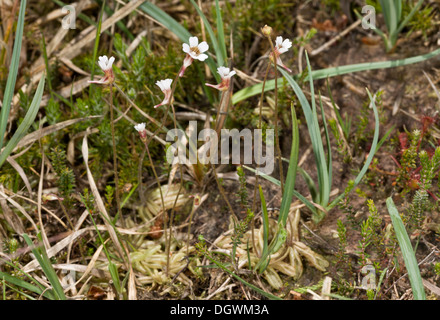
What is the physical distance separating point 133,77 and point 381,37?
1.52 meters

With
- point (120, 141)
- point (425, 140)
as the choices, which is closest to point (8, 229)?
point (120, 141)

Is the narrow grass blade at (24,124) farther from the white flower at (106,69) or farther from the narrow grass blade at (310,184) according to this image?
the narrow grass blade at (310,184)

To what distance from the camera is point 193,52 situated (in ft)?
Answer: 6.13

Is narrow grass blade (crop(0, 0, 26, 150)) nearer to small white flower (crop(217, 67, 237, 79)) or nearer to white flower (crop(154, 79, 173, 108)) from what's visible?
white flower (crop(154, 79, 173, 108))

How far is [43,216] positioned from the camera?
8.34 feet

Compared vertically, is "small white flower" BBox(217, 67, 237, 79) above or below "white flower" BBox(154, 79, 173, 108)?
above

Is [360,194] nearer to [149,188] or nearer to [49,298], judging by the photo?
[149,188]

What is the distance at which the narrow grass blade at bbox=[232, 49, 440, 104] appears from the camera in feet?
8.38
